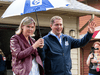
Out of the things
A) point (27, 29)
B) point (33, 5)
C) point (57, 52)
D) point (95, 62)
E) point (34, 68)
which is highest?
point (33, 5)

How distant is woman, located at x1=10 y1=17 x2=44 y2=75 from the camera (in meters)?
2.76

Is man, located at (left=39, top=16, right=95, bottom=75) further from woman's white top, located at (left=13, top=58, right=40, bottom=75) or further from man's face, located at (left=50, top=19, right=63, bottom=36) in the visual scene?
woman's white top, located at (left=13, top=58, right=40, bottom=75)

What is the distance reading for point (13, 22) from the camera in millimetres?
6242

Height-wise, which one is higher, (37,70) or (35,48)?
(35,48)

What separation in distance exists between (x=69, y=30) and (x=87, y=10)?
1162 millimetres

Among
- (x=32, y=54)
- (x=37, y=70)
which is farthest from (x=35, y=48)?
(x=37, y=70)

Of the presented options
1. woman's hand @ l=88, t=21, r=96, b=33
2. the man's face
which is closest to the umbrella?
the man's face

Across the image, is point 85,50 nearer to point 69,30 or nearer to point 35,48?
point 69,30

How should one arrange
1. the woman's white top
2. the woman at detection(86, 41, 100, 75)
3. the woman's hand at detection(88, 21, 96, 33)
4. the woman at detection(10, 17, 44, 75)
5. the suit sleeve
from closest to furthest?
1. the woman at detection(10, 17, 44, 75)
2. the woman's white top
3. the woman's hand at detection(88, 21, 96, 33)
4. the suit sleeve
5. the woman at detection(86, 41, 100, 75)

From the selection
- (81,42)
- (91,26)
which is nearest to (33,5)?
(91,26)

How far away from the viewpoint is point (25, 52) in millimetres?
2758

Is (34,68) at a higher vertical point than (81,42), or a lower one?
lower

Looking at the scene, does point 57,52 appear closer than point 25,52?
No

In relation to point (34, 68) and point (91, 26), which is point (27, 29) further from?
point (91, 26)
